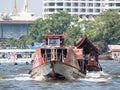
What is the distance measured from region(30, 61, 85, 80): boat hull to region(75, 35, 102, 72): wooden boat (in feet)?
46.3

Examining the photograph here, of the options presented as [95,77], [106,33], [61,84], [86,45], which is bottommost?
[95,77]

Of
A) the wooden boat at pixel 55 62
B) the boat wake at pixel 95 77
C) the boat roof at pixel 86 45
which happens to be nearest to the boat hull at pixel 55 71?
the wooden boat at pixel 55 62

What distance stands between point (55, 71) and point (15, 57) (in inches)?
2419

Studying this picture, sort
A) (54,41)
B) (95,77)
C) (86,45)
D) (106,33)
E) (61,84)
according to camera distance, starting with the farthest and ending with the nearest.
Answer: (106,33) → (86,45) → (95,77) → (54,41) → (61,84)

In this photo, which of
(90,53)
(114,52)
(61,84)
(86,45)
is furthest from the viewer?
(114,52)

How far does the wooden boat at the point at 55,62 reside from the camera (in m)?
73.9

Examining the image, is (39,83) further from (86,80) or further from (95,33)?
(95,33)

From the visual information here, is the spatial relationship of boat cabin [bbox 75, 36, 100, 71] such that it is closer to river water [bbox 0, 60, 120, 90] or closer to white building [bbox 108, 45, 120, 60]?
river water [bbox 0, 60, 120, 90]

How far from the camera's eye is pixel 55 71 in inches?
2931

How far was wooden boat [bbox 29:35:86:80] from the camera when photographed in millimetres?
73938

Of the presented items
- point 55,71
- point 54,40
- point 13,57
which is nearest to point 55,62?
point 55,71

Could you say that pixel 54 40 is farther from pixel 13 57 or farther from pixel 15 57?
pixel 13 57

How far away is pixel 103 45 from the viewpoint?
187 meters

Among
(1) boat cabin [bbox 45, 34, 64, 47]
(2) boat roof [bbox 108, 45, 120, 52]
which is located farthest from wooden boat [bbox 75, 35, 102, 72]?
(2) boat roof [bbox 108, 45, 120, 52]
